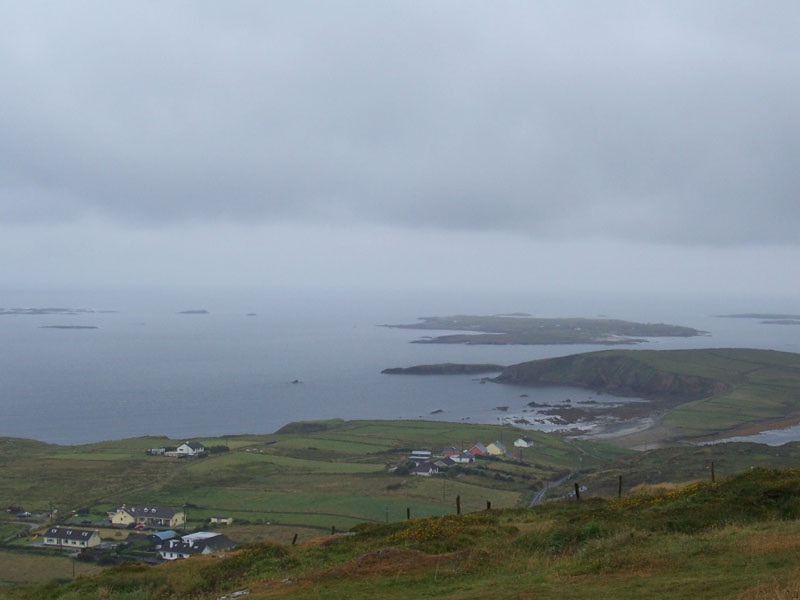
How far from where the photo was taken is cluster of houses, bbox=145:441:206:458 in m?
69.4

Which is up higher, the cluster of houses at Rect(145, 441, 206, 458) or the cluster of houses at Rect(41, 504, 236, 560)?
the cluster of houses at Rect(41, 504, 236, 560)

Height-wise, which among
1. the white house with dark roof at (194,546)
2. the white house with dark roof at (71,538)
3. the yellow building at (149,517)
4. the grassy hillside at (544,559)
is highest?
the grassy hillside at (544,559)

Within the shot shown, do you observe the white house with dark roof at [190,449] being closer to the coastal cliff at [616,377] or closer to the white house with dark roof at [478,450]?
the white house with dark roof at [478,450]

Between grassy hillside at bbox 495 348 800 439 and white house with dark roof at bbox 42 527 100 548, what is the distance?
70.0 metres

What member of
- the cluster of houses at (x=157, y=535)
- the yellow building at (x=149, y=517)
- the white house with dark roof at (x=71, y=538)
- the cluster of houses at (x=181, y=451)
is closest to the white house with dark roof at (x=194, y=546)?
the cluster of houses at (x=157, y=535)

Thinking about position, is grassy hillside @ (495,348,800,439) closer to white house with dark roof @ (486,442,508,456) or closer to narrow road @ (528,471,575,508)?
→ white house with dark roof @ (486,442,508,456)

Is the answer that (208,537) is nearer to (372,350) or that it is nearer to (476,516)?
(476,516)

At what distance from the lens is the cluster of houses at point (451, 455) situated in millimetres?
60719

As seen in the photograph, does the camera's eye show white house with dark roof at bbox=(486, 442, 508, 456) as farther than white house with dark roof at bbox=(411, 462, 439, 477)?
Yes

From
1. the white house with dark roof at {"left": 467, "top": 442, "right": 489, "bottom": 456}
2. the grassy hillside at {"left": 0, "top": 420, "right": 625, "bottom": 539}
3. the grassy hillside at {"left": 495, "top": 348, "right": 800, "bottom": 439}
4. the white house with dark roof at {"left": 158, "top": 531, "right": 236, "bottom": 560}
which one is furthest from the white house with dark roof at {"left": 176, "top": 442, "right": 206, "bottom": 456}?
the grassy hillside at {"left": 495, "top": 348, "right": 800, "bottom": 439}

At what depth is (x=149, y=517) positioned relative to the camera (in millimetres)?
43594

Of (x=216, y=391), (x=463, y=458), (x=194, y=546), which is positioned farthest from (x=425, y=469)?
(x=216, y=391)

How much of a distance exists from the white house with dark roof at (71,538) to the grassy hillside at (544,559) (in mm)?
19733

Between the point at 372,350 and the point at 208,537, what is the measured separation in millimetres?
161532
